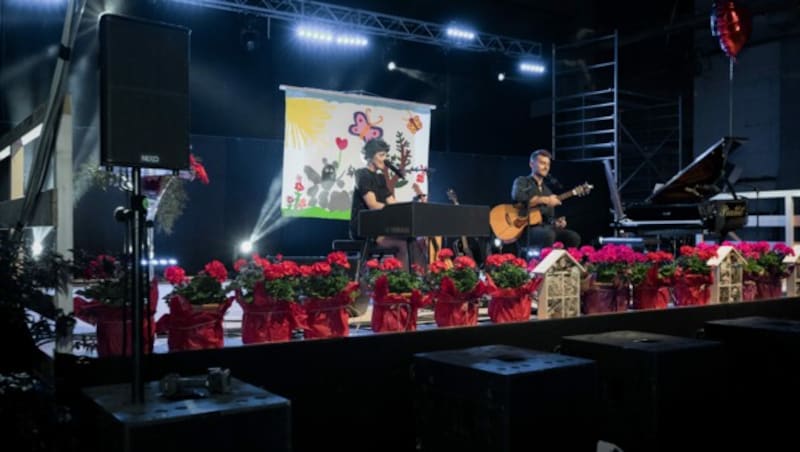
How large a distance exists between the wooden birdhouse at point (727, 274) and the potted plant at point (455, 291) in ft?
5.65

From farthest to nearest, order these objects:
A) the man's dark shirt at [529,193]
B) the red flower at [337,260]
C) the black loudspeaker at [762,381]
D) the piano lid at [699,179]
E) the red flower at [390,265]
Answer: the piano lid at [699,179], the man's dark shirt at [529,193], the black loudspeaker at [762,381], the red flower at [390,265], the red flower at [337,260]

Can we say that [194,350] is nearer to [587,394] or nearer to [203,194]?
[587,394]

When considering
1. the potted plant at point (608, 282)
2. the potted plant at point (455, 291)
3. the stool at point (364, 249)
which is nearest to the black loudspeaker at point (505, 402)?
the potted plant at point (455, 291)

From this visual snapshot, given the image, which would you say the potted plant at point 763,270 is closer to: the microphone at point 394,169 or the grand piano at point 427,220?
the grand piano at point 427,220

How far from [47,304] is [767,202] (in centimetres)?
1055

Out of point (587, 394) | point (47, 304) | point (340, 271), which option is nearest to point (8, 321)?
point (47, 304)

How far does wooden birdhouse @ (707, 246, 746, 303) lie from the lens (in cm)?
417

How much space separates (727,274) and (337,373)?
2594 millimetres

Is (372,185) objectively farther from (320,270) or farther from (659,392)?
(659,392)

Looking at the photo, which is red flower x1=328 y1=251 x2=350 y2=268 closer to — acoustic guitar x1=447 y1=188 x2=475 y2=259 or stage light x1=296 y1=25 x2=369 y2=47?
acoustic guitar x1=447 y1=188 x2=475 y2=259

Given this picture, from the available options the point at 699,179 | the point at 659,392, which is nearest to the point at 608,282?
the point at 659,392

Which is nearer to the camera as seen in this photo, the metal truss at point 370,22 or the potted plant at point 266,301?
the potted plant at point 266,301

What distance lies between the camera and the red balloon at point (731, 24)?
20.1 feet

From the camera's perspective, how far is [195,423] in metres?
1.78
